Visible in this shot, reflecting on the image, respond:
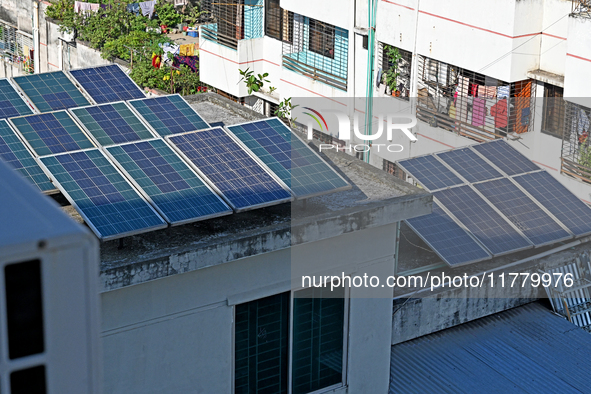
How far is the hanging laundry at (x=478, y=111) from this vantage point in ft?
74.2

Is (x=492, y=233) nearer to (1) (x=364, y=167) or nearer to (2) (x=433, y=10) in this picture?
(1) (x=364, y=167)

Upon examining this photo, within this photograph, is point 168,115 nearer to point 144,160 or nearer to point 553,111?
point 144,160

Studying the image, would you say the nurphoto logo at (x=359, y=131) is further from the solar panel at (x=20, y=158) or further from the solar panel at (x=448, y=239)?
the solar panel at (x=20, y=158)

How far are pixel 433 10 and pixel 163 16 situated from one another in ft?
59.2

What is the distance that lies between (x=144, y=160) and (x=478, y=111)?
49.7 feet

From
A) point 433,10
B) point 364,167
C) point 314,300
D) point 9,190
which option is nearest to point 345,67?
point 433,10

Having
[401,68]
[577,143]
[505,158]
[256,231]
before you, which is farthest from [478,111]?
[256,231]

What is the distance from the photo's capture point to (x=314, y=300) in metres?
9.39

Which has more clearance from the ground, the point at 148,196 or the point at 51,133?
the point at 51,133

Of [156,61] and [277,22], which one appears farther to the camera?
[156,61]

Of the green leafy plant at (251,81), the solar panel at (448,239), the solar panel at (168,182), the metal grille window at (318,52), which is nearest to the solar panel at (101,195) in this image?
the solar panel at (168,182)

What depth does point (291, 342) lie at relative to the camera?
30.7ft

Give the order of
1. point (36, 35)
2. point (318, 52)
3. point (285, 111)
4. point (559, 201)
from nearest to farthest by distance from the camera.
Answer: point (559, 201) < point (285, 111) < point (318, 52) < point (36, 35)

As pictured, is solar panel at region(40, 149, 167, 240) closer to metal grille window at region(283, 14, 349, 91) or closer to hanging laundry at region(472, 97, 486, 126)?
hanging laundry at region(472, 97, 486, 126)
